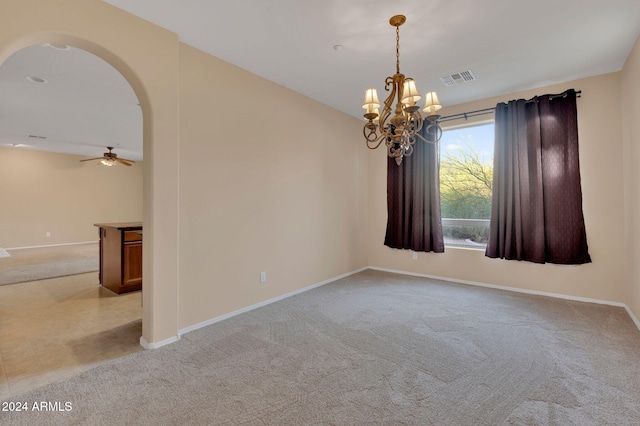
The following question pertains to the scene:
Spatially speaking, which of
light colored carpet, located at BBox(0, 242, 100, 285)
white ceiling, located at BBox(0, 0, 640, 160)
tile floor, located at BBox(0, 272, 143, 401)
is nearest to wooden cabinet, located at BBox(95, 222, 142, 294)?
tile floor, located at BBox(0, 272, 143, 401)

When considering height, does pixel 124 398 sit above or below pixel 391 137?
below

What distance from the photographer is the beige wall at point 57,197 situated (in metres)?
7.84

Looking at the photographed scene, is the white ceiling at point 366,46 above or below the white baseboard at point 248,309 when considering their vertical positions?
above

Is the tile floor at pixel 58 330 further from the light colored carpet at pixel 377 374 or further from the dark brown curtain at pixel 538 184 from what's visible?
the dark brown curtain at pixel 538 184

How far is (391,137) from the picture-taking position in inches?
104

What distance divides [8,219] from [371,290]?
957 centimetres

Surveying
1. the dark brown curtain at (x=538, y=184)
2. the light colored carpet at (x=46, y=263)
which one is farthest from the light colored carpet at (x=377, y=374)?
the light colored carpet at (x=46, y=263)

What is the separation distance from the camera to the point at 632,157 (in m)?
3.23

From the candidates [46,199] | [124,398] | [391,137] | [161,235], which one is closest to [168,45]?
[161,235]

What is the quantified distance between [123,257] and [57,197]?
6631mm

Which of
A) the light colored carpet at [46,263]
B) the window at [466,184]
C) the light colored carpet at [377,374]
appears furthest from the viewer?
the light colored carpet at [46,263]

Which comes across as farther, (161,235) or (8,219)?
(8,219)

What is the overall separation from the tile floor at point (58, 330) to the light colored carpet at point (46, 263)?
0.65 meters

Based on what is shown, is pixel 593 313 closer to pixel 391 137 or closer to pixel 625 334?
pixel 625 334
